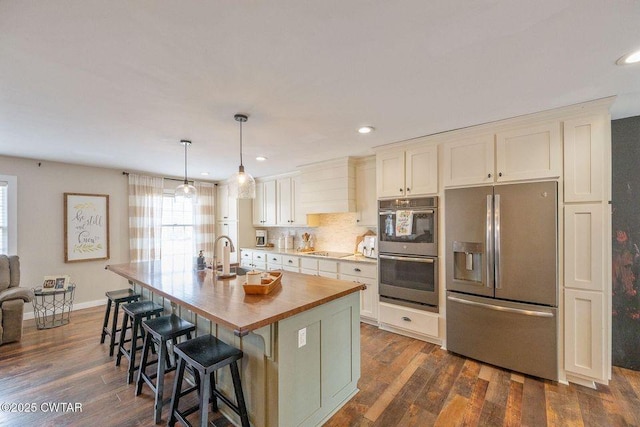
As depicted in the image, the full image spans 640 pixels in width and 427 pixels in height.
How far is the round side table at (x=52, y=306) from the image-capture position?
146 inches

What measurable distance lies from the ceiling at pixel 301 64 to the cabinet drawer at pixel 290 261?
228 centimetres

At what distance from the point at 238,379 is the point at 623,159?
378 centimetres

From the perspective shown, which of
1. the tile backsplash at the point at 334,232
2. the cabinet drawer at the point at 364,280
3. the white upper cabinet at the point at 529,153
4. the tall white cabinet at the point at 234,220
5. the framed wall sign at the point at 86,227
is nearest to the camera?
the white upper cabinet at the point at 529,153

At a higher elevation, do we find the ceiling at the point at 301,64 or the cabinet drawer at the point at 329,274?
the ceiling at the point at 301,64

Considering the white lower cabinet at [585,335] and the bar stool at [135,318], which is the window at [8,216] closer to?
the bar stool at [135,318]

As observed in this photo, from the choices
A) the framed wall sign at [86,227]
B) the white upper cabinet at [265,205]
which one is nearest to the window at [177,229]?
the framed wall sign at [86,227]

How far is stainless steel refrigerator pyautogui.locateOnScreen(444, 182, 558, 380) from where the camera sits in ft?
7.72

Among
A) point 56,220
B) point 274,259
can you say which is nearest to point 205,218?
point 274,259

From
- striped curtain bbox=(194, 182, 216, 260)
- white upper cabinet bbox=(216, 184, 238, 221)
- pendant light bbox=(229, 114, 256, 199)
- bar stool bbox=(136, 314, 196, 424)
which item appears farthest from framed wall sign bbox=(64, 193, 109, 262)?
pendant light bbox=(229, 114, 256, 199)

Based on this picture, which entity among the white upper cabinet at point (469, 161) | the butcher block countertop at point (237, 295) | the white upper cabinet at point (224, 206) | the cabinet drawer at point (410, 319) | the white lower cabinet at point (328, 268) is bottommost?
the cabinet drawer at point (410, 319)

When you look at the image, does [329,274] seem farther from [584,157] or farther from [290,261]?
[584,157]

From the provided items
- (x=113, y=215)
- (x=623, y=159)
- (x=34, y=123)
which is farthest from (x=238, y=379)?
(x=113, y=215)

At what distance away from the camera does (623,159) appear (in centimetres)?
255

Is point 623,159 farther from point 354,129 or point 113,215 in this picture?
point 113,215
